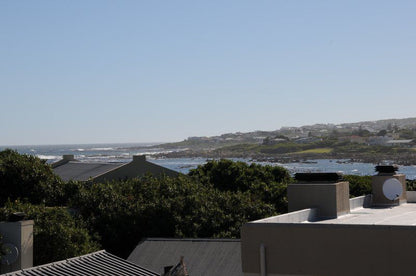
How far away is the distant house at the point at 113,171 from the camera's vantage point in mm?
56281

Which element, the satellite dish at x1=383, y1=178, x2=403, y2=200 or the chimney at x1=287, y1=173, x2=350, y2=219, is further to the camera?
the satellite dish at x1=383, y1=178, x2=403, y2=200

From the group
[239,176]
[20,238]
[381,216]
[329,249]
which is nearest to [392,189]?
[381,216]

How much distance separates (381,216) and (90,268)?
336 inches

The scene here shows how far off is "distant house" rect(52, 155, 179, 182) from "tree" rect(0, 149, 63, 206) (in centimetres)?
439

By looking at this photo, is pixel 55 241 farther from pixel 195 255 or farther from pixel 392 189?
pixel 392 189

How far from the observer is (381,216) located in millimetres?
20562

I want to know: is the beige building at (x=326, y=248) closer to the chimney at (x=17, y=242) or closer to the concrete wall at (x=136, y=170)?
the chimney at (x=17, y=242)

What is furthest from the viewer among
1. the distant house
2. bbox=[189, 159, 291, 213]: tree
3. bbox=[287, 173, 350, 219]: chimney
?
the distant house

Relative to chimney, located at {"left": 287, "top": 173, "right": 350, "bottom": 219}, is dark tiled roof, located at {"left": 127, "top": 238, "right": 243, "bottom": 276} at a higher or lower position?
lower

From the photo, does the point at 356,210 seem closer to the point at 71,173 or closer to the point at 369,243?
the point at 369,243

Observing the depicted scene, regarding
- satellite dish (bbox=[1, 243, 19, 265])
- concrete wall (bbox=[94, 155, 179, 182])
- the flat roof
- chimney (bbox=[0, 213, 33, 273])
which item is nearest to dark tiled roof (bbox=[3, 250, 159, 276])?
chimney (bbox=[0, 213, 33, 273])

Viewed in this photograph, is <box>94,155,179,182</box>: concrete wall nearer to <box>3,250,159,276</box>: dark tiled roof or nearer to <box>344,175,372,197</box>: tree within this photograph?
<box>344,175,372,197</box>: tree

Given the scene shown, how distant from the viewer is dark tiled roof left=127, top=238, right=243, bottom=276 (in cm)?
2908

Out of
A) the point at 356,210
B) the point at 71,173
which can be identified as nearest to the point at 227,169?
the point at 71,173
